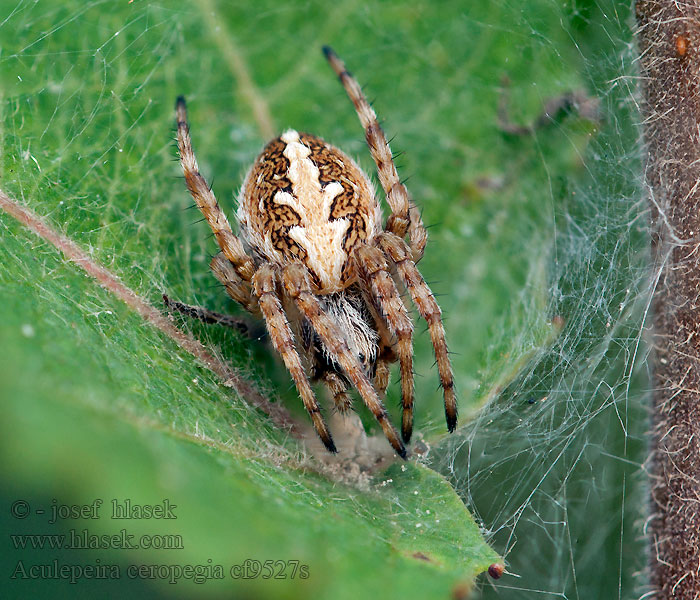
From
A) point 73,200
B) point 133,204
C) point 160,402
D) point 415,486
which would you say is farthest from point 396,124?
point 160,402

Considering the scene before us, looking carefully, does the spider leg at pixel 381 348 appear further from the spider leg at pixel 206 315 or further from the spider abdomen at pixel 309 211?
the spider leg at pixel 206 315

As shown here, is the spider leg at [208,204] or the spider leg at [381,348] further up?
the spider leg at [208,204]

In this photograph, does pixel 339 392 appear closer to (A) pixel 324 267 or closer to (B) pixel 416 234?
(A) pixel 324 267

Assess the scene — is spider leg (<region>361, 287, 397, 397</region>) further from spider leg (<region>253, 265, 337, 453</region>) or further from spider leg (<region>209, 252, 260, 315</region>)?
spider leg (<region>209, 252, 260, 315</region>)

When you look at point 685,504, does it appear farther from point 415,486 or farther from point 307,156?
point 307,156

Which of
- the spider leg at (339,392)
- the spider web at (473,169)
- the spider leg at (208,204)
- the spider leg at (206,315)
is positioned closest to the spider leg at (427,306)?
the spider web at (473,169)

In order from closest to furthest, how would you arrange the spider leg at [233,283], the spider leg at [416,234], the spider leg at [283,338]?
the spider leg at [283,338], the spider leg at [233,283], the spider leg at [416,234]
